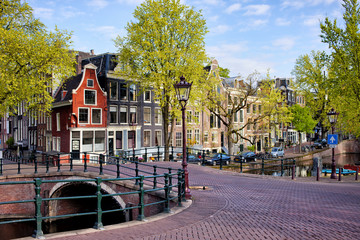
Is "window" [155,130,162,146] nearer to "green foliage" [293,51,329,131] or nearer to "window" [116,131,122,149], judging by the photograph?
"window" [116,131,122,149]

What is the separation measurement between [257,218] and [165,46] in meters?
17.6

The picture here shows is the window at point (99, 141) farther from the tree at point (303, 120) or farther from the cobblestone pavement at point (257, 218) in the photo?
the tree at point (303, 120)

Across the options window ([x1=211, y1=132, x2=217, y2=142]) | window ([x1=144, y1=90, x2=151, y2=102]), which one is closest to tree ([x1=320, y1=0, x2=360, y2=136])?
window ([x1=144, y1=90, x2=151, y2=102])

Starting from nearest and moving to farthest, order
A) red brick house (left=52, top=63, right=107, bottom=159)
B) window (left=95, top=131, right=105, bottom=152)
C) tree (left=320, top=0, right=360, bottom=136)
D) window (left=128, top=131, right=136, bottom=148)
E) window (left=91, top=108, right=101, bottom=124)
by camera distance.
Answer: tree (left=320, top=0, right=360, bottom=136)
red brick house (left=52, top=63, right=107, bottom=159)
window (left=91, top=108, right=101, bottom=124)
window (left=95, top=131, right=105, bottom=152)
window (left=128, top=131, right=136, bottom=148)

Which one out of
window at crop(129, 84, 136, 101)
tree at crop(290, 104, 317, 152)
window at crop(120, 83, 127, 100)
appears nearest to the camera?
window at crop(120, 83, 127, 100)

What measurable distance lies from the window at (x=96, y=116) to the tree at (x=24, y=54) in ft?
23.6

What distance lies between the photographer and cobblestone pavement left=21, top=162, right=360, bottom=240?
6.80m

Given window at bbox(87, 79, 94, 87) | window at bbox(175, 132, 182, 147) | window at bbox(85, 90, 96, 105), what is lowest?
window at bbox(175, 132, 182, 147)

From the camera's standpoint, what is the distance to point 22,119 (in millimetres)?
43438

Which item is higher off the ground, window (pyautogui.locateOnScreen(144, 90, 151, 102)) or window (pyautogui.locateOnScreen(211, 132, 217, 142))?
window (pyautogui.locateOnScreen(144, 90, 151, 102))

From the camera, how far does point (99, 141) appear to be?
30594mm

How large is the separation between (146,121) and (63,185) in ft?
60.3

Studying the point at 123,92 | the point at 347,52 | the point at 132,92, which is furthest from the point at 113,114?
the point at 347,52

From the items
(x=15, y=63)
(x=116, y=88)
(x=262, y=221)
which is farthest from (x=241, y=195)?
(x=116, y=88)
